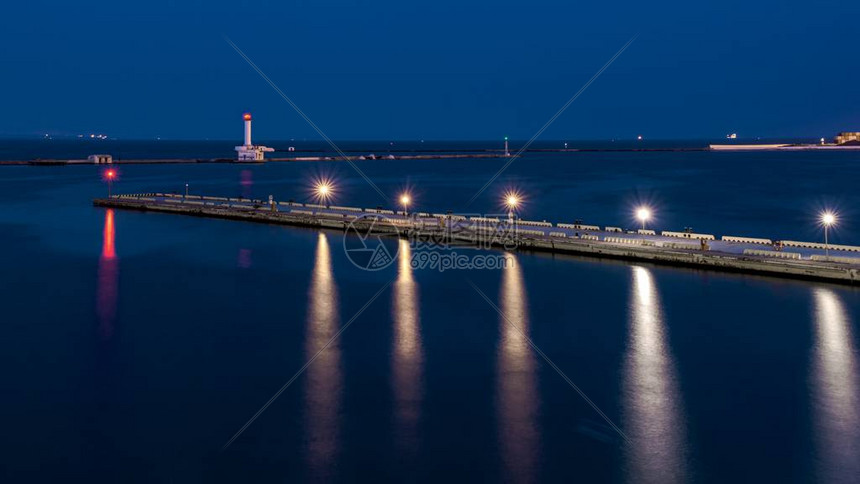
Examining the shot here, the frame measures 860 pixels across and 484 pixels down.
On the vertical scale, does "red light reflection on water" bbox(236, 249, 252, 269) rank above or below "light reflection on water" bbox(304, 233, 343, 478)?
above

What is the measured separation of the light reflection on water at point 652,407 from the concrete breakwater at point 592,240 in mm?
10185

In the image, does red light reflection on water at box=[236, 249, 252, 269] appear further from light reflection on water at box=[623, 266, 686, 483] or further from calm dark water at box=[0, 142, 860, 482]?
light reflection on water at box=[623, 266, 686, 483]

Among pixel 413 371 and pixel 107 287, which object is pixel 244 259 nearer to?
pixel 107 287

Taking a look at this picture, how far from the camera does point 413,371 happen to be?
2373 centimetres

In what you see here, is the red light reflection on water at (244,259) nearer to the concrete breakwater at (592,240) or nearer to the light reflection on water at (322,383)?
the light reflection on water at (322,383)

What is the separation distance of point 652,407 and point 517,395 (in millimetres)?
→ 3661

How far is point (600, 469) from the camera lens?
57.4 feet

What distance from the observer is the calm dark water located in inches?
707

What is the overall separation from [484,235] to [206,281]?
60.5 feet

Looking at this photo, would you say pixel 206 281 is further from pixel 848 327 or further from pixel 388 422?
pixel 848 327

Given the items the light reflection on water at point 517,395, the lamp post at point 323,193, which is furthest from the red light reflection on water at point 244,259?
the lamp post at point 323,193

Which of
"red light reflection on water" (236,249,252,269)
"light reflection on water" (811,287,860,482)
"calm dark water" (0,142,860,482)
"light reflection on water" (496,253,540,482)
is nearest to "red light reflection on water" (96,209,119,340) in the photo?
"calm dark water" (0,142,860,482)

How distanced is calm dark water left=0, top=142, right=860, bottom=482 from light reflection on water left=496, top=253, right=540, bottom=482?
0.09 m

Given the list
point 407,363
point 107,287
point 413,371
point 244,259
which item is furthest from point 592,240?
point 107,287
